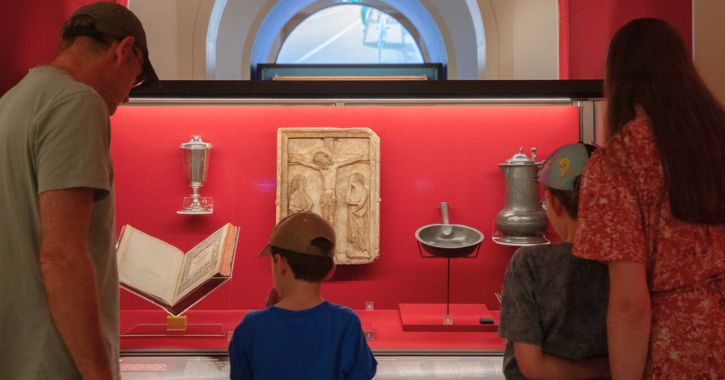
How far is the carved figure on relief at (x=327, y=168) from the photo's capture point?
3.42m

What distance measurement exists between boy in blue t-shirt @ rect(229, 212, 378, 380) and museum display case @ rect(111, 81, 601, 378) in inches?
54.5

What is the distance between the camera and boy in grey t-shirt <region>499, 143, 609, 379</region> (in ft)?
5.73

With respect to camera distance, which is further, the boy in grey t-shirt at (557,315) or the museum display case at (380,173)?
the museum display case at (380,173)

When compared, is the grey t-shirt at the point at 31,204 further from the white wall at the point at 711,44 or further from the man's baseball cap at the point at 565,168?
the white wall at the point at 711,44

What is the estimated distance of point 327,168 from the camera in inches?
136

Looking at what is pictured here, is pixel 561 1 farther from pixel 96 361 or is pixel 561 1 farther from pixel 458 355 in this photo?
pixel 96 361

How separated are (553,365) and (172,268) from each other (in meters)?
1.91

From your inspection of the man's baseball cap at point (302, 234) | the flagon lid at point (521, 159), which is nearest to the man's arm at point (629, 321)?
the man's baseball cap at point (302, 234)

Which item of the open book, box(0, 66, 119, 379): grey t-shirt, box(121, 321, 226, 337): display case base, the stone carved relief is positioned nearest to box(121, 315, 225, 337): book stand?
box(121, 321, 226, 337): display case base

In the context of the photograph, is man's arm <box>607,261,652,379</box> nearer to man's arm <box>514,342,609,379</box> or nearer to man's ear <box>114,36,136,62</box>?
man's arm <box>514,342,609,379</box>

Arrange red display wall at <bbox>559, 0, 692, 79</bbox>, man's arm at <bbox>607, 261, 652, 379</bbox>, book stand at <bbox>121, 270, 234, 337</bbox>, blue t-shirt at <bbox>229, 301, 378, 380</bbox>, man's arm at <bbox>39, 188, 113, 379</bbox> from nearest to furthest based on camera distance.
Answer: man's arm at <bbox>39, 188, 113, 379</bbox> → man's arm at <bbox>607, 261, 652, 379</bbox> → blue t-shirt at <bbox>229, 301, 378, 380</bbox> → book stand at <bbox>121, 270, 234, 337</bbox> → red display wall at <bbox>559, 0, 692, 79</bbox>

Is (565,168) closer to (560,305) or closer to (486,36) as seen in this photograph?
(560,305)

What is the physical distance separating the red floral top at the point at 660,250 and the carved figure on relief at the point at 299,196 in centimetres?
196

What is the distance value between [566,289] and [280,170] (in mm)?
2001
